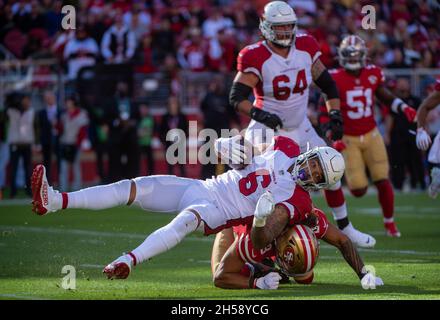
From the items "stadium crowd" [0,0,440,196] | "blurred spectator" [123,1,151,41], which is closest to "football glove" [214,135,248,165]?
"stadium crowd" [0,0,440,196]

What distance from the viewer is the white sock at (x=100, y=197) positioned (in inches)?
271

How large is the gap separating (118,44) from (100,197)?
1120cm

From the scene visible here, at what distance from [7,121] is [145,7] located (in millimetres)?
4648

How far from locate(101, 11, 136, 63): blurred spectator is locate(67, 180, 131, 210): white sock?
35.5 feet

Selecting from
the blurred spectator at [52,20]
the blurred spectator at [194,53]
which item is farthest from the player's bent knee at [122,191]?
the blurred spectator at [52,20]

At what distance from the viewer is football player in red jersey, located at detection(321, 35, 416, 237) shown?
402 inches

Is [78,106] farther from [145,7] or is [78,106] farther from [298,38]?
[298,38]

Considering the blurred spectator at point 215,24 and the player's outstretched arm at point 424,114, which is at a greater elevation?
the blurred spectator at point 215,24

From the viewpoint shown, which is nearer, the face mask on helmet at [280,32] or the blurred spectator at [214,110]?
the face mask on helmet at [280,32]

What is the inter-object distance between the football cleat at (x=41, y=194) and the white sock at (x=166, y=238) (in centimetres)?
84

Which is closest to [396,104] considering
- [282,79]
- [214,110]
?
[282,79]

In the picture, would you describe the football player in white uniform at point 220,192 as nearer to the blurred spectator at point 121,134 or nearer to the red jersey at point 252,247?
the red jersey at point 252,247

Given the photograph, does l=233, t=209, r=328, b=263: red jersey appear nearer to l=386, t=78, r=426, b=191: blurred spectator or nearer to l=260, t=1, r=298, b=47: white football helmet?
l=260, t=1, r=298, b=47: white football helmet

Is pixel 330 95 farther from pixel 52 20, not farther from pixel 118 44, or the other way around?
pixel 52 20
